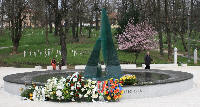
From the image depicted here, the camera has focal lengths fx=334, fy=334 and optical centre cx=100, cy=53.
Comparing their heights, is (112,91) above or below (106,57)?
below

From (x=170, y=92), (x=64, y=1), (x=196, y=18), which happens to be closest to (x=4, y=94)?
(x=170, y=92)

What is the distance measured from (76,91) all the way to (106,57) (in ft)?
9.59

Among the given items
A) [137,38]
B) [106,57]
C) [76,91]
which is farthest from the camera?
[137,38]

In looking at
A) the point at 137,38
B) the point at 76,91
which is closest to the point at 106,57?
the point at 76,91

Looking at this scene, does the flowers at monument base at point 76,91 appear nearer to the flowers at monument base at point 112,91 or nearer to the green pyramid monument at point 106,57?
the flowers at monument base at point 112,91

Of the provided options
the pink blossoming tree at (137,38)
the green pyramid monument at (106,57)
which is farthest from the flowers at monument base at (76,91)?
the pink blossoming tree at (137,38)

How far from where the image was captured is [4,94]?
48.0 ft

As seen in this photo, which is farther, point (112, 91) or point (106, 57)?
point (106, 57)

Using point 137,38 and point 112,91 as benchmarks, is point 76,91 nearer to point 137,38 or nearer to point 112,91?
point 112,91

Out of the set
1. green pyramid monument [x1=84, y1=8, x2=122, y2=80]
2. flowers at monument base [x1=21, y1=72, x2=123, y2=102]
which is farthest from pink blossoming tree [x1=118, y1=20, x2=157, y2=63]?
flowers at monument base [x1=21, y1=72, x2=123, y2=102]

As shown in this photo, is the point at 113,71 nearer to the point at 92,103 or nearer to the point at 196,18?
the point at 92,103

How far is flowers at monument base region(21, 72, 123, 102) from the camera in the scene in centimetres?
1184

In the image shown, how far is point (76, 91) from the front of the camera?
11.9 metres

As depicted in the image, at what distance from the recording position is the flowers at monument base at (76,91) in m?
11.8
